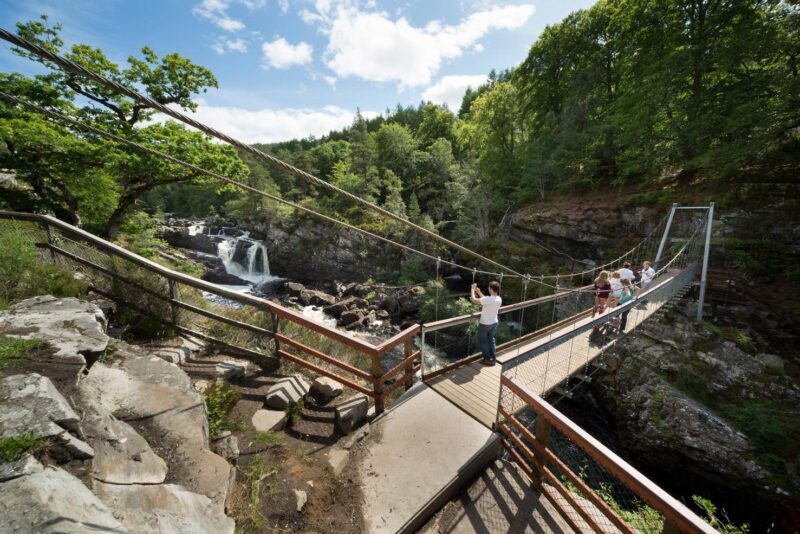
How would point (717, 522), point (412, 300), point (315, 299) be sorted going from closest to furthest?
point (717, 522) → point (412, 300) → point (315, 299)

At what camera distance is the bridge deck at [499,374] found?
4000mm

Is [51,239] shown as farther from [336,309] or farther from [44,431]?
[336,309]

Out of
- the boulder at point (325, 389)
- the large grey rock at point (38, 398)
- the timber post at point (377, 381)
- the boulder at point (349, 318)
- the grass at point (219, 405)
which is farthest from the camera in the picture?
the boulder at point (349, 318)

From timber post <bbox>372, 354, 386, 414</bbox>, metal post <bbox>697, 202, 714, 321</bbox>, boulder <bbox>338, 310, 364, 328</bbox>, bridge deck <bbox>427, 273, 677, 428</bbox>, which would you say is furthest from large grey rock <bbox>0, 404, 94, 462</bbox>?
boulder <bbox>338, 310, 364, 328</bbox>

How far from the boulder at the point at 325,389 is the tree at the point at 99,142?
9201mm

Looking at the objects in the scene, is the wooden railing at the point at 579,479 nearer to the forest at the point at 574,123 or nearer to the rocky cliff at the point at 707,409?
the rocky cliff at the point at 707,409

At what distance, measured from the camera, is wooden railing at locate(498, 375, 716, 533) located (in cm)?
195

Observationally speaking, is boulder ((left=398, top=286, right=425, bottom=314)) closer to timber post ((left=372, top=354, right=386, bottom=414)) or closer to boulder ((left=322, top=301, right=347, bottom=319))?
boulder ((left=322, top=301, right=347, bottom=319))

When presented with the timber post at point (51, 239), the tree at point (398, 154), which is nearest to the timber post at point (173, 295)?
the timber post at point (51, 239)

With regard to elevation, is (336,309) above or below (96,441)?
below

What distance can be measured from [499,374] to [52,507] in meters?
4.82


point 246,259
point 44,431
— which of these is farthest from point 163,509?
point 246,259

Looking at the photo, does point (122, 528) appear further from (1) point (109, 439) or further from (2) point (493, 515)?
(2) point (493, 515)

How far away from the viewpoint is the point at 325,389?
3.86m
